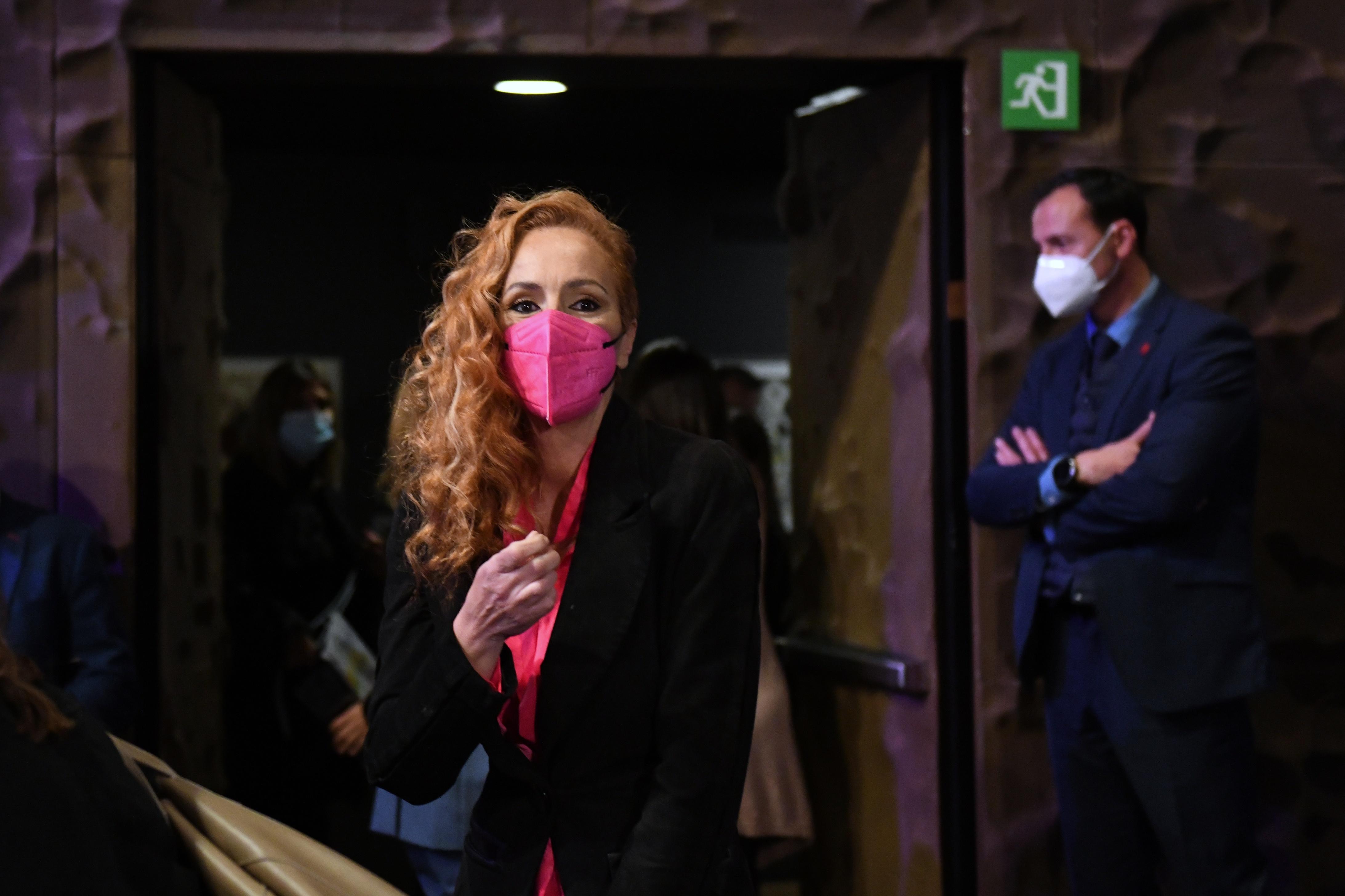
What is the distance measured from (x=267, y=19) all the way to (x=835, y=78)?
1540mm

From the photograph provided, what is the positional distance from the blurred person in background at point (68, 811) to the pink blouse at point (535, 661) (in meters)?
0.44

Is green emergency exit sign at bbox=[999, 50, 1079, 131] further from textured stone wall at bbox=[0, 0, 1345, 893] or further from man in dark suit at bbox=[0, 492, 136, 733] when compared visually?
man in dark suit at bbox=[0, 492, 136, 733]

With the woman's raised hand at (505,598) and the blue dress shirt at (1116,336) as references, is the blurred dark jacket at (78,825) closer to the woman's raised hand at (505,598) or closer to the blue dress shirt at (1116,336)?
the woman's raised hand at (505,598)

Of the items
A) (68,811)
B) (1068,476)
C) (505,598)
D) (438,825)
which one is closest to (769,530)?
(1068,476)

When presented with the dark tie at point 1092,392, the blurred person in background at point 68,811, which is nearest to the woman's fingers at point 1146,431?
the dark tie at point 1092,392

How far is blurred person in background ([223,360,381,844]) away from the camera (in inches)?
169

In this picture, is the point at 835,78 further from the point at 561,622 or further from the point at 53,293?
the point at 561,622

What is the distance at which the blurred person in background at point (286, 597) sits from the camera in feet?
14.1

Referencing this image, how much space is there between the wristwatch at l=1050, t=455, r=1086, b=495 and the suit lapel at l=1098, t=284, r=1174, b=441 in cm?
11

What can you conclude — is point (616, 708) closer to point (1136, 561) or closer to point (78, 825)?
point (78, 825)

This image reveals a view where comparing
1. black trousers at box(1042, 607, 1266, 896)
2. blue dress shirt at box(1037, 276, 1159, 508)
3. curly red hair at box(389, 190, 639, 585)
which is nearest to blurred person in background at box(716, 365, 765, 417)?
blue dress shirt at box(1037, 276, 1159, 508)

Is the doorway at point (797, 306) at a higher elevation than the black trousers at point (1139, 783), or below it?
higher

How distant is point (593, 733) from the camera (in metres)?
1.62

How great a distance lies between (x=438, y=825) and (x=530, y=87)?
8.02 ft
